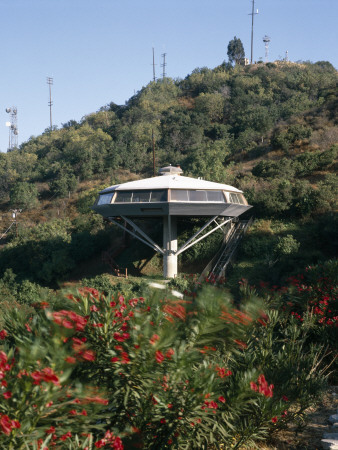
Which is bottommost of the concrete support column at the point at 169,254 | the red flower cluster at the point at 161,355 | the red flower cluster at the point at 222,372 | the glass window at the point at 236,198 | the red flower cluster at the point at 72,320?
the concrete support column at the point at 169,254

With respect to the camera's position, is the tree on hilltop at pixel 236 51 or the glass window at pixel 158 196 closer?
the glass window at pixel 158 196

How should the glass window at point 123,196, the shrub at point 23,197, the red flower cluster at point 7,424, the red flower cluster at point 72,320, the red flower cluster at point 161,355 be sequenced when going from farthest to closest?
1. the shrub at point 23,197
2. the glass window at point 123,196
3. the red flower cluster at point 72,320
4. the red flower cluster at point 161,355
5. the red flower cluster at point 7,424

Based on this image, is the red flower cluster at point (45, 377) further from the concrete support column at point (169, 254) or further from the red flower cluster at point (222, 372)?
the concrete support column at point (169, 254)

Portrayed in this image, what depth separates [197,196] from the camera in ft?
79.2

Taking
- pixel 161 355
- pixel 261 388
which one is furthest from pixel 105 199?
pixel 161 355

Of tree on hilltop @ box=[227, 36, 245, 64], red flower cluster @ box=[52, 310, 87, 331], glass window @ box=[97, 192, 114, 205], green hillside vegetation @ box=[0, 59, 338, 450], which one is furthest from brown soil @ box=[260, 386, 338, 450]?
tree on hilltop @ box=[227, 36, 245, 64]

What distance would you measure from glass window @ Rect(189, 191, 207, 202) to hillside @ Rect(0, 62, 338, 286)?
185 inches

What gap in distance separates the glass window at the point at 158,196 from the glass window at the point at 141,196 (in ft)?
1.05

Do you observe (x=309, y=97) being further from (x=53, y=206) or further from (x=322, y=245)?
(x=322, y=245)

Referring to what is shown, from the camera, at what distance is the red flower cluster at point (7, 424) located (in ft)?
9.27

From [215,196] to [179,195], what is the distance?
211cm

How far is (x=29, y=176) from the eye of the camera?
62094 mm

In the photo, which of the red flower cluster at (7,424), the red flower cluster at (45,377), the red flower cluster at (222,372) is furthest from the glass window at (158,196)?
the red flower cluster at (7,424)

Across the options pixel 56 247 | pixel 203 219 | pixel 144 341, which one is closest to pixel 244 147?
pixel 203 219
